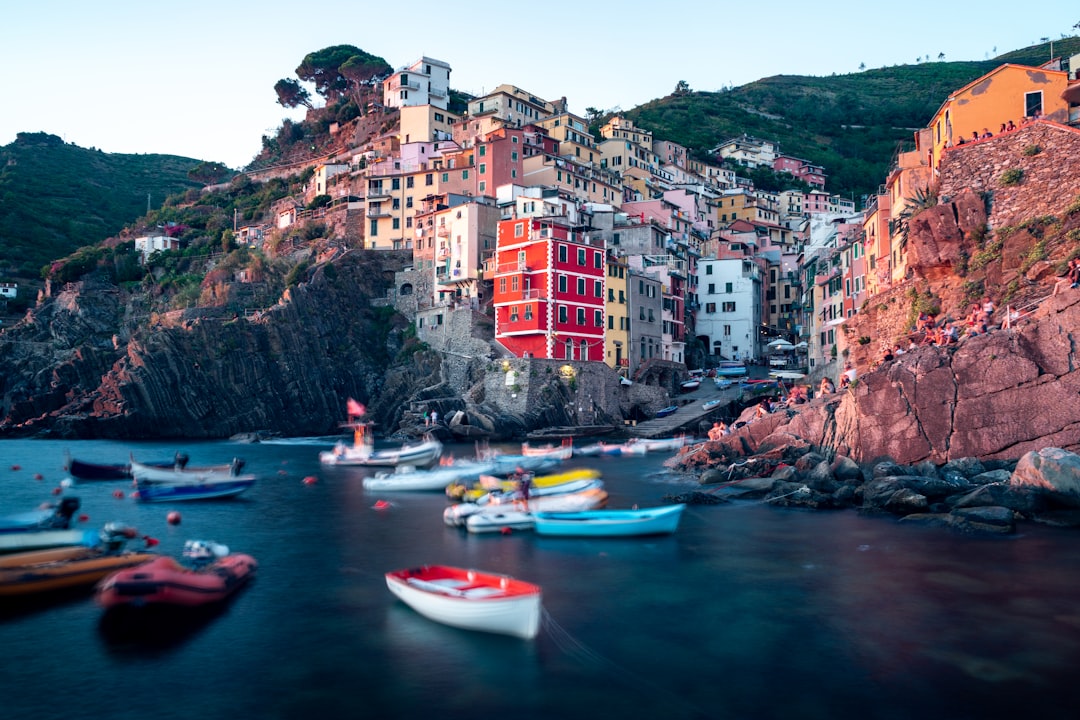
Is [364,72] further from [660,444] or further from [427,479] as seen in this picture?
[427,479]

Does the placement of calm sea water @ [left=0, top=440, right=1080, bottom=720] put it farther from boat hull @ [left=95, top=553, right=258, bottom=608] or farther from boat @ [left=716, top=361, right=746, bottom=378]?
boat @ [left=716, top=361, right=746, bottom=378]

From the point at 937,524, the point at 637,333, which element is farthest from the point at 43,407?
the point at 937,524

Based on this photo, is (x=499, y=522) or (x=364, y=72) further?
(x=364, y=72)

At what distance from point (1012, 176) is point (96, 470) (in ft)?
156

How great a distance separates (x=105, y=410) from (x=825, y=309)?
6043 cm

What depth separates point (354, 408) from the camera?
69.4m

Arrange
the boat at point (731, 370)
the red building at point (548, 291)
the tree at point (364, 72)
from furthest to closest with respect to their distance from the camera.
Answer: the tree at point (364, 72)
the boat at point (731, 370)
the red building at point (548, 291)

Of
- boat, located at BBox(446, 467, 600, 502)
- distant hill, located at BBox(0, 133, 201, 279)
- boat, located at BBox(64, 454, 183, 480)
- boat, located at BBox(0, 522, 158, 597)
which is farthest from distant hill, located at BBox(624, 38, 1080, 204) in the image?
boat, located at BBox(0, 522, 158, 597)

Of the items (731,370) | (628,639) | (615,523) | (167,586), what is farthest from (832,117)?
(167,586)

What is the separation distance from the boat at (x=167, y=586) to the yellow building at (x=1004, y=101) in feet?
123

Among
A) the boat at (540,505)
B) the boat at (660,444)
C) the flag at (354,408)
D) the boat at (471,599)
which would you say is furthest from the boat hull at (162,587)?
the flag at (354,408)

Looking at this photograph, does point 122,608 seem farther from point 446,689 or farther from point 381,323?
point 381,323

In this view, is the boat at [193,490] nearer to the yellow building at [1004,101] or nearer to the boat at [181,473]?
the boat at [181,473]

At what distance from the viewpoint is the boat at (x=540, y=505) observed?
27.5 m
